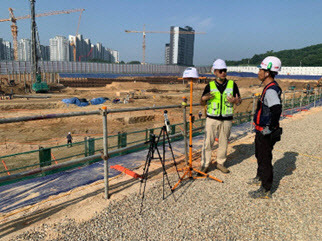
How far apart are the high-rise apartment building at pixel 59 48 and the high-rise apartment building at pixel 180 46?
77746 millimetres

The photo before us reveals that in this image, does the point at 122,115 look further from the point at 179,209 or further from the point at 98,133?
the point at 179,209

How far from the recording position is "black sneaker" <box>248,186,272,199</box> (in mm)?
3912

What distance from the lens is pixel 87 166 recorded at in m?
5.28

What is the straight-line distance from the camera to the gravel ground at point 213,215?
116 inches

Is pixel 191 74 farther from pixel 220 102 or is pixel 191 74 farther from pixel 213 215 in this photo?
pixel 213 215

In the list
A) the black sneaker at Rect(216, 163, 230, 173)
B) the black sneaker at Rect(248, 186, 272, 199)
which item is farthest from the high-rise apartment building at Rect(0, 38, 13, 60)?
the black sneaker at Rect(248, 186, 272, 199)

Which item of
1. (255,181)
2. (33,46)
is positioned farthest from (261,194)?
(33,46)

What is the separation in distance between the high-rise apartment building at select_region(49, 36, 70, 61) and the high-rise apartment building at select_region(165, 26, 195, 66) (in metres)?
77.7

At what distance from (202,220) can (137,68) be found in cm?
10995

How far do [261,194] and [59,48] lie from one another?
17071 cm

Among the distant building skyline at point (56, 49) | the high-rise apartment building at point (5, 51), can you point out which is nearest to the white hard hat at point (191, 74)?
the distant building skyline at point (56, 49)

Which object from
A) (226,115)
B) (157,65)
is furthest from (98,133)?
(157,65)

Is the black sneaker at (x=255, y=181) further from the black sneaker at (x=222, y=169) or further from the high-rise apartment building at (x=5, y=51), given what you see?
the high-rise apartment building at (x=5, y=51)

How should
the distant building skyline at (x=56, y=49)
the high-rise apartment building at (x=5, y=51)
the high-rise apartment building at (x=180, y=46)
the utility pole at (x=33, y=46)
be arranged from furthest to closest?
the high-rise apartment building at (x=180, y=46), the distant building skyline at (x=56, y=49), the high-rise apartment building at (x=5, y=51), the utility pole at (x=33, y=46)
